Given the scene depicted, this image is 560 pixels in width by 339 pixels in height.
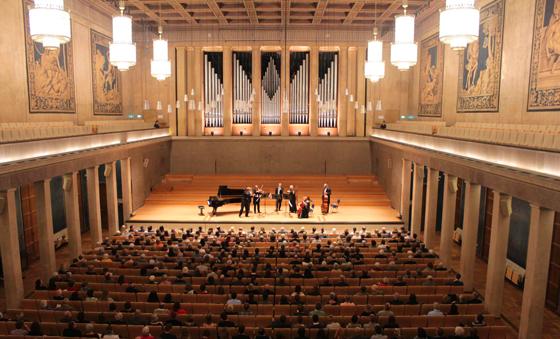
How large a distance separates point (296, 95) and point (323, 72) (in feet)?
7.51

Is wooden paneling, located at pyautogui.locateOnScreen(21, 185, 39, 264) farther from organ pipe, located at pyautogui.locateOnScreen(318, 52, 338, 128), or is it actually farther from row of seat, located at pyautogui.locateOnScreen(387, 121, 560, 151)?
organ pipe, located at pyautogui.locateOnScreen(318, 52, 338, 128)

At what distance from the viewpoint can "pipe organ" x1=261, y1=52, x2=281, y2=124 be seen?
27.6 meters

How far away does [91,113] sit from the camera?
2125cm

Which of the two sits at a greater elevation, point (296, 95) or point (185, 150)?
point (296, 95)

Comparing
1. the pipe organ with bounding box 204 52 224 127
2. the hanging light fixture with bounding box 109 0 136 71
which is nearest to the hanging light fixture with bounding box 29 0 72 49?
the hanging light fixture with bounding box 109 0 136 71

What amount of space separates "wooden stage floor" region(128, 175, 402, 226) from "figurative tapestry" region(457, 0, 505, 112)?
6023 mm

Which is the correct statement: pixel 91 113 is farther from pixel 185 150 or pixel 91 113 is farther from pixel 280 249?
pixel 280 249

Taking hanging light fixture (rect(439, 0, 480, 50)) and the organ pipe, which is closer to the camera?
hanging light fixture (rect(439, 0, 480, 50))

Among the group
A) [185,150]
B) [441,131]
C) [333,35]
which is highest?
[333,35]

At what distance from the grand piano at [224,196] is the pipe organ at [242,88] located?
7846mm

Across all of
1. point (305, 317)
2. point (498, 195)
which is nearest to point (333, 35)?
point (498, 195)

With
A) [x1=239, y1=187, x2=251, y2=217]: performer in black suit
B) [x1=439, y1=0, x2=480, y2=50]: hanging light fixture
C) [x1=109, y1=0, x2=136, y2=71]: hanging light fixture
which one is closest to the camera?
[x1=439, y1=0, x2=480, y2=50]: hanging light fixture

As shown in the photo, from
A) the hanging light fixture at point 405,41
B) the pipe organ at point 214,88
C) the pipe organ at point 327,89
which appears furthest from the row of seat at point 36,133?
the pipe organ at point 327,89

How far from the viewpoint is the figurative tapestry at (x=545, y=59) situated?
12.0m
